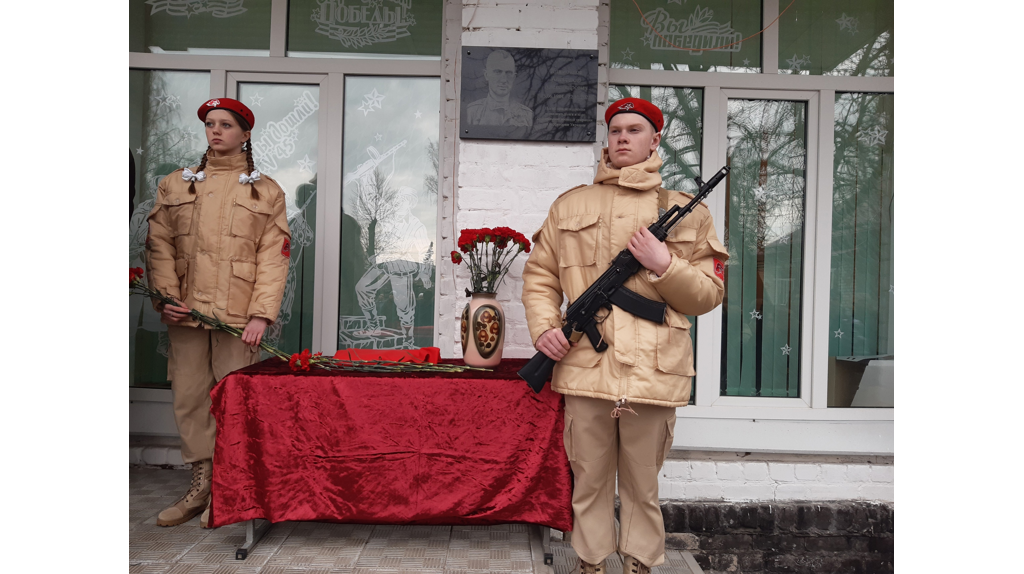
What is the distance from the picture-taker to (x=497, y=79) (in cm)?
306

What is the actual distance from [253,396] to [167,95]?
7.98ft

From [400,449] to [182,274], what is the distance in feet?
4.77

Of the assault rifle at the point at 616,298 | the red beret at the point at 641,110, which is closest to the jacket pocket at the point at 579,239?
the assault rifle at the point at 616,298

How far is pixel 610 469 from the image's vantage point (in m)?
2.33

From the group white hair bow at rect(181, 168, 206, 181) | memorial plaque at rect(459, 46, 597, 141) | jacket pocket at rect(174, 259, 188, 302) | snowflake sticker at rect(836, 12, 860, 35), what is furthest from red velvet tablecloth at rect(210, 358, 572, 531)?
snowflake sticker at rect(836, 12, 860, 35)

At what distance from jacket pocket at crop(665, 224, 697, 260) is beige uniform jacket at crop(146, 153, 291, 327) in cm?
186

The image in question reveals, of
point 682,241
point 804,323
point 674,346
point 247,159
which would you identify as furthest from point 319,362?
point 804,323

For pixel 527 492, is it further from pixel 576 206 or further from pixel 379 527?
pixel 576 206

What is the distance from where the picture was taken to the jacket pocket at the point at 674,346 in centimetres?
215

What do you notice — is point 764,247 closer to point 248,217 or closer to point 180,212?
point 248,217

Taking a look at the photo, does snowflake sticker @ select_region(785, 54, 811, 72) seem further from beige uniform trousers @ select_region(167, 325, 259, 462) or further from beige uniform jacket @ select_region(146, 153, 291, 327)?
beige uniform trousers @ select_region(167, 325, 259, 462)

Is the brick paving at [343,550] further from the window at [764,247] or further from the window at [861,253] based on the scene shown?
the window at [861,253]

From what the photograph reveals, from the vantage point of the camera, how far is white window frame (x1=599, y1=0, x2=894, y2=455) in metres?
3.54

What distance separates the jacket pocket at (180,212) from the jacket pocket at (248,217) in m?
0.22
